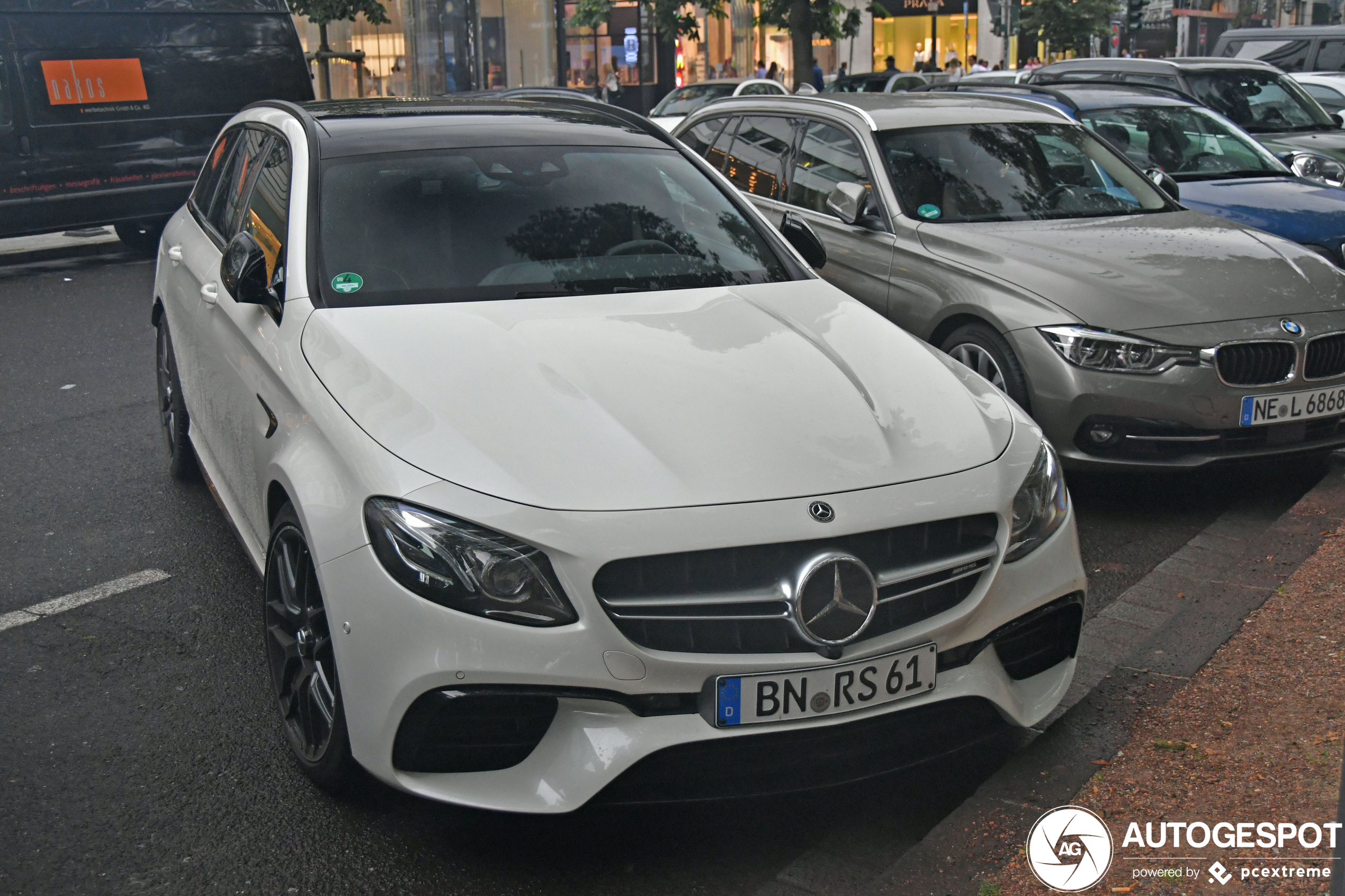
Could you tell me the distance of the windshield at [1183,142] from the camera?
923 centimetres

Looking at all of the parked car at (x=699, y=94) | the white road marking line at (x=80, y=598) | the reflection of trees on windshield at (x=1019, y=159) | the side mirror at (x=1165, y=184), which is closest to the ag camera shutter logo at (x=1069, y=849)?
the white road marking line at (x=80, y=598)

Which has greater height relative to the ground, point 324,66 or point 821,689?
point 324,66

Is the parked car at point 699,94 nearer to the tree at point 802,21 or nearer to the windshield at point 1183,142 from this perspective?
the tree at point 802,21

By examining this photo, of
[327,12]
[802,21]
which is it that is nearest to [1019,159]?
[802,21]

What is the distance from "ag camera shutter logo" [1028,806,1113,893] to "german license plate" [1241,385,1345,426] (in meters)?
2.90

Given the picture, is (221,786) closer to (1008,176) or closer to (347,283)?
(347,283)

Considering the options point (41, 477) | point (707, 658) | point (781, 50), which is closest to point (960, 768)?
point (707, 658)

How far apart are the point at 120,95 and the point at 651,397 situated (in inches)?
447

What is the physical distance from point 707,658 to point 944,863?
2.40 ft

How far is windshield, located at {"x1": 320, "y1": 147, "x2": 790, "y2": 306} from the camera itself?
13.2 feet

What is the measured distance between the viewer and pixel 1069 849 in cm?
300

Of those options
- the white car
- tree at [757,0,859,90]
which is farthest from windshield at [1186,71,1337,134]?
tree at [757,0,859,90]

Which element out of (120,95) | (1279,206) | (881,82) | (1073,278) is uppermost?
(120,95)

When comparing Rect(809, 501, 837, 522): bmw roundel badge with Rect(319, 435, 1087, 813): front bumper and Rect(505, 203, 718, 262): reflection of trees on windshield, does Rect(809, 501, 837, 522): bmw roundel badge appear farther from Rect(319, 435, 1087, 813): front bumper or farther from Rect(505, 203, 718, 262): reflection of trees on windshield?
Rect(505, 203, 718, 262): reflection of trees on windshield
